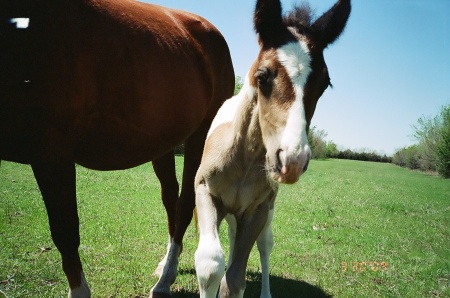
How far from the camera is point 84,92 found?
2.27 metres

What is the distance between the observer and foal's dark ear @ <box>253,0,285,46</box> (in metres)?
2.34

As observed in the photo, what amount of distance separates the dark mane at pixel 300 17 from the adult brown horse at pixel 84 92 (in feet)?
3.39

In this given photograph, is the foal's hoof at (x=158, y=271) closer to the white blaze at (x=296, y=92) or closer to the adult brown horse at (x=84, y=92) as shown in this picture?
Answer: the adult brown horse at (x=84, y=92)

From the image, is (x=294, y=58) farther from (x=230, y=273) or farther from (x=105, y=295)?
(x=105, y=295)

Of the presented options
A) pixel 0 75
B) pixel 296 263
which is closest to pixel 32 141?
pixel 0 75

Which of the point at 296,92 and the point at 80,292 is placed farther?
the point at 80,292

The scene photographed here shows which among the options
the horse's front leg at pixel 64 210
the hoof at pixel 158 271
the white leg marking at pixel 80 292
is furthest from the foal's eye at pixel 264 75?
the hoof at pixel 158 271

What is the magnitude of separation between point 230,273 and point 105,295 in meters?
1.21

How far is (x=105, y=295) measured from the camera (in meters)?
2.94

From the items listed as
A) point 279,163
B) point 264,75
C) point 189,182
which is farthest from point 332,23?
point 189,182

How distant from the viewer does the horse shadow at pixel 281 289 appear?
3.31 m

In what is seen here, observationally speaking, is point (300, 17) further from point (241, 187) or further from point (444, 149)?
point (444, 149)
